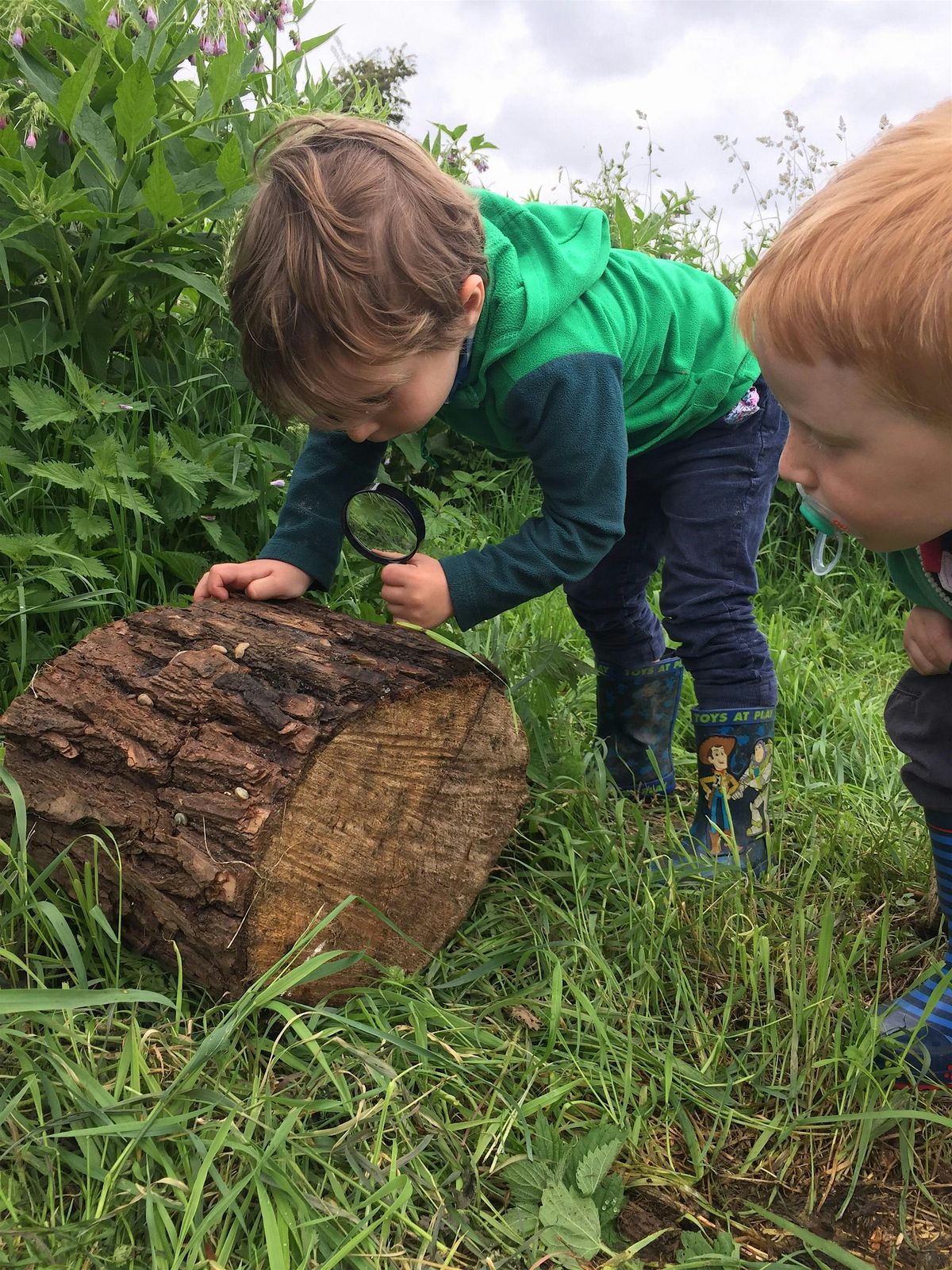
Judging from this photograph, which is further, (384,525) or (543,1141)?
(384,525)

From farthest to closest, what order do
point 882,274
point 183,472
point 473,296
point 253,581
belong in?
point 183,472, point 253,581, point 473,296, point 882,274

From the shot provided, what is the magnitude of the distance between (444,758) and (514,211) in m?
1.11

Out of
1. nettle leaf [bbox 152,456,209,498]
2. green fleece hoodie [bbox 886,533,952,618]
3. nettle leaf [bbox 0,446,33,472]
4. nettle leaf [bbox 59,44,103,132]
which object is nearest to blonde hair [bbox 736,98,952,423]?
green fleece hoodie [bbox 886,533,952,618]

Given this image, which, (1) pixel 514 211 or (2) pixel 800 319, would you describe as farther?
(1) pixel 514 211

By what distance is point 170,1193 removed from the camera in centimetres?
137

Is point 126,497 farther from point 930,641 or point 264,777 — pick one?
point 930,641

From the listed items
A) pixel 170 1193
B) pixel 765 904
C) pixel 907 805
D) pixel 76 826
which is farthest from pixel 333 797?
pixel 907 805

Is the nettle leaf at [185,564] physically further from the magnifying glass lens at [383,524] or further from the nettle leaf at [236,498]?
the magnifying glass lens at [383,524]

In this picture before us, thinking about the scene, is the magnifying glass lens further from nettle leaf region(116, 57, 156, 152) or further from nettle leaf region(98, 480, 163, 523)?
nettle leaf region(116, 57, 156, 152)

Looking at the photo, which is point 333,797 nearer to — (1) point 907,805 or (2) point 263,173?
(2) point 263,173

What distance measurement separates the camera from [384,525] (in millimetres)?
2102

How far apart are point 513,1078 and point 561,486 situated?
103cm

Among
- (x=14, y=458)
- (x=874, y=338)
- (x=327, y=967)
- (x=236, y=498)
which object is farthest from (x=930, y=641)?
(x=14, y=458)

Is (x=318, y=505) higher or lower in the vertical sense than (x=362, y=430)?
lower
